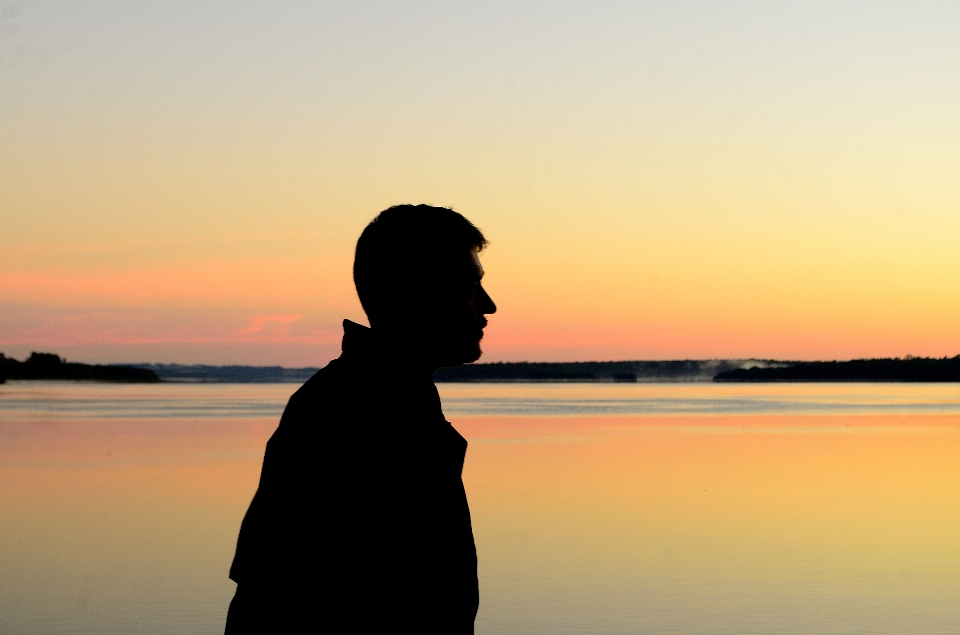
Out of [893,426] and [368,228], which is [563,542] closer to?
[368,228]

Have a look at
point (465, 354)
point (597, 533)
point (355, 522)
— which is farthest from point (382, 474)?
point (597, 533)

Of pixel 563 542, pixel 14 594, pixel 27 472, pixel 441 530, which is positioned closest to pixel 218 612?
pixel 14 594

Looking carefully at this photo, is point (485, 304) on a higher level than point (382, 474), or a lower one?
higher

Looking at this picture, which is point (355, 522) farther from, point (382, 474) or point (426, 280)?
point (426, 280)

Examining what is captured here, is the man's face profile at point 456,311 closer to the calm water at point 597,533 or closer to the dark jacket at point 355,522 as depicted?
the dark jacket at point 355,522

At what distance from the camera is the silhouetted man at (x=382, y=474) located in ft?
5.55

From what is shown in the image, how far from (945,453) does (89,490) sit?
10.4 meters

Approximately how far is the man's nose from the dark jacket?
15 centimetres

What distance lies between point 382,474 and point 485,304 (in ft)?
0.84

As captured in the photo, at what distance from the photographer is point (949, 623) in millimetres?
6555

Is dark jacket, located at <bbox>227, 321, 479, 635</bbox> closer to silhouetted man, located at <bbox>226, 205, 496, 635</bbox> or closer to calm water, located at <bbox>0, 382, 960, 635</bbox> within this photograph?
silhouetted man, located at <bbox>226, 205, 496, 635</bbox>

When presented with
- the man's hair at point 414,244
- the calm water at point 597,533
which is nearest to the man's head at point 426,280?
the man's hair at point 414,244

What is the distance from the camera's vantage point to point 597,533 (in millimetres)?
9648

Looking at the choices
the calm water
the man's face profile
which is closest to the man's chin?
the man's face profile
